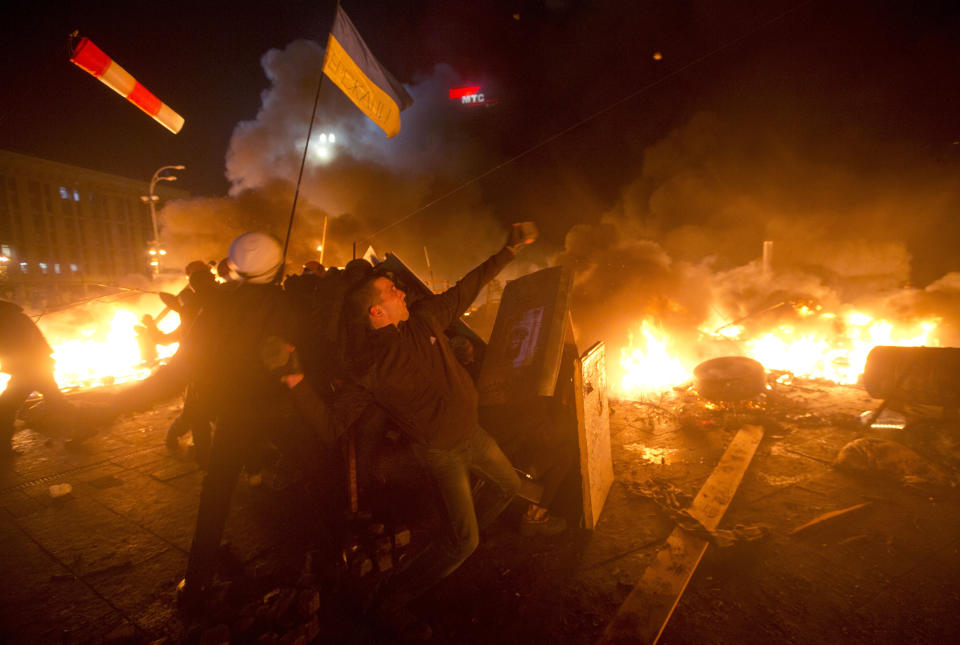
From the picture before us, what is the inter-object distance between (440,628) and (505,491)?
932 mm

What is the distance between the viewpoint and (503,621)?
2.73 m

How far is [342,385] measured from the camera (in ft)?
8.60

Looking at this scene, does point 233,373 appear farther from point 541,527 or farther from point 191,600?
point 541,527

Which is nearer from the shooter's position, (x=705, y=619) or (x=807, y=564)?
(x=705, y=619)

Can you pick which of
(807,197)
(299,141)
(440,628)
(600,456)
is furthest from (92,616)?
(299,141)

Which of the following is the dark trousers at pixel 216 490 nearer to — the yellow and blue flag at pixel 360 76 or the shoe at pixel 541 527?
the shoe at pixel 541 527

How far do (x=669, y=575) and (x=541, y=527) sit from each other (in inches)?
40.0

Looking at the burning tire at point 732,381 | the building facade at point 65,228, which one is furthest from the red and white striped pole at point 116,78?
the building facade at point 65,228

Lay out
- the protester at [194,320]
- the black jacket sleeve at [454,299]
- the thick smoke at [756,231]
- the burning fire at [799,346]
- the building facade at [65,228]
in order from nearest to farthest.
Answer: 1. the black jacket sleeve at [454,299]
2. the protester at [194,320]
3. the burning fire at [799,346]
4. the thick smoke at [756,231]
5. the building facade at [65,228]

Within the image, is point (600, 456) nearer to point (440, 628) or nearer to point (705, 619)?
point (705, 619)

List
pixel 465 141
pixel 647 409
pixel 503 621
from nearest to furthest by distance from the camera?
pixel 503 621 → pixel 647 409 → pixel 465 141

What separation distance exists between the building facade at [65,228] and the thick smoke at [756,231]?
163 ft

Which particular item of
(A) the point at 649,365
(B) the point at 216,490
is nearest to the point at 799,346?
(A) the point at 649,365

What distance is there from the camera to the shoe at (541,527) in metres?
3.53
